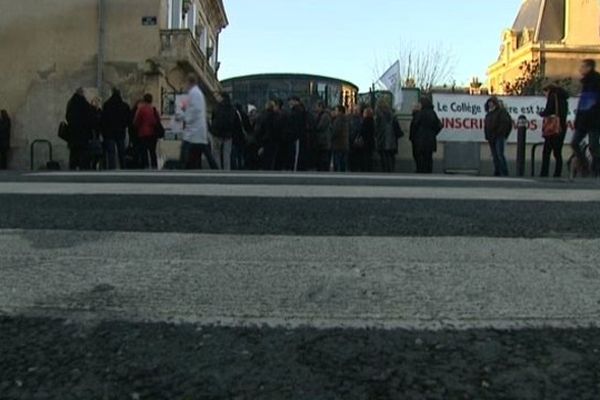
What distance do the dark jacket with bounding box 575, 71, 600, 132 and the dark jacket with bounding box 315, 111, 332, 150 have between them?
239 inches

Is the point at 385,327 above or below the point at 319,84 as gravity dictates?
below

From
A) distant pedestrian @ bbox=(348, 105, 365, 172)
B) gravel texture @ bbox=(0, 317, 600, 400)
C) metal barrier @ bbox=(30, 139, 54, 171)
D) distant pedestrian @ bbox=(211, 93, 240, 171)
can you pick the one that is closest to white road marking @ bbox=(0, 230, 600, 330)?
gravel texture @ bbox=(0, 317, 600, 400)

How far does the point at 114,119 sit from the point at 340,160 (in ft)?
15.8

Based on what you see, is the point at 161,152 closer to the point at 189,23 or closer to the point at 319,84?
the point at 319,84

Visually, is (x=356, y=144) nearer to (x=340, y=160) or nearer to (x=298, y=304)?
(x=340, y=160)

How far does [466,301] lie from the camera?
327 cm

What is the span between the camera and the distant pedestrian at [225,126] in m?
15.0

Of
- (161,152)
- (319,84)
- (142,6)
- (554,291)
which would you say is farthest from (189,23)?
(554,291)

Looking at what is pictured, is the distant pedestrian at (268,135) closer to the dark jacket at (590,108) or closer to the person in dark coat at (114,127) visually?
the person in dark coat at (114,127)

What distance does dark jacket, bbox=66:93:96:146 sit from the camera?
47.7 ft

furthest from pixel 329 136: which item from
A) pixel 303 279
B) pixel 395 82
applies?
pixel 303 279

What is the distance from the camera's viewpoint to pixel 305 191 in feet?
25.1

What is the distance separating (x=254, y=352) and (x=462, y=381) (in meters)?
0.73

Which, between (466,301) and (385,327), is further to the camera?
(466,301)
